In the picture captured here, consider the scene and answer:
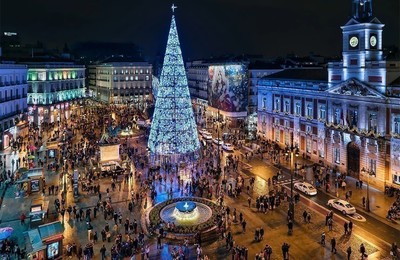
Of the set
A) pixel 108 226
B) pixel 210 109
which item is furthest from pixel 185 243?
pixel 210 109

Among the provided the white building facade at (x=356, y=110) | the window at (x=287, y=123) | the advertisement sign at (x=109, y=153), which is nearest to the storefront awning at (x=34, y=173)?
the advertisement sign at (x=109, y=153)

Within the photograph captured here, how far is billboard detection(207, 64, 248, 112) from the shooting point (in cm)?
7050

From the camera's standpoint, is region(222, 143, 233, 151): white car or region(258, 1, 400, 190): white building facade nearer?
region(258, 1, 400, 190): white building facade

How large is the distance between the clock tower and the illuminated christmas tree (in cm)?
1908

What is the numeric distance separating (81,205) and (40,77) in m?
54.2

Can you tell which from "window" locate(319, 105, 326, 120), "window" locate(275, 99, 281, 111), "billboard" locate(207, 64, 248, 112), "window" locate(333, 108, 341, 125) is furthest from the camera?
"billboard" locate(207, 64, 248, 112)

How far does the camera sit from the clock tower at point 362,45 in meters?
39.2

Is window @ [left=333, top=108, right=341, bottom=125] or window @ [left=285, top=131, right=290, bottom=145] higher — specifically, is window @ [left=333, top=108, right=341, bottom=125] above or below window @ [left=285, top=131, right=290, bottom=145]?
above

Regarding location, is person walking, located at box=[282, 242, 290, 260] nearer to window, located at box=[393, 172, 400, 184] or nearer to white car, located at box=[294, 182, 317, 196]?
white car, located at box=[294, 182, 317, 196]

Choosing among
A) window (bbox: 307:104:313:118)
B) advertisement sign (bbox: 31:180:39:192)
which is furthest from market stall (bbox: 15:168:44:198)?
window (bbox: 307:104:313:118)

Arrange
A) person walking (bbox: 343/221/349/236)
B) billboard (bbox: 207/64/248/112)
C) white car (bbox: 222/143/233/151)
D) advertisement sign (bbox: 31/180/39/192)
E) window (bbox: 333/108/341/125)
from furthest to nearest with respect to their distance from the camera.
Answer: billboard (bbox: 207/64/248/112), white car (bbox: 222/143/233/151), window (bbox: 333/108/341/125), advertisement sign (bbox: 31/180/39/192), person walking (bbox: 343/221/349/236)

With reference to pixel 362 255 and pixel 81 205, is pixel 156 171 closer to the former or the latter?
pixel 81 205

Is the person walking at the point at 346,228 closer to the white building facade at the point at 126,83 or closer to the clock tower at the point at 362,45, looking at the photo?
the clock tower at the point at 362,45

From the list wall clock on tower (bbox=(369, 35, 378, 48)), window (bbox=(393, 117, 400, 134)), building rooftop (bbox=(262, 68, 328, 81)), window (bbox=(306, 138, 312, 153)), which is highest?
wall clock on tower (bbox=(369, 35, 378, 48))
